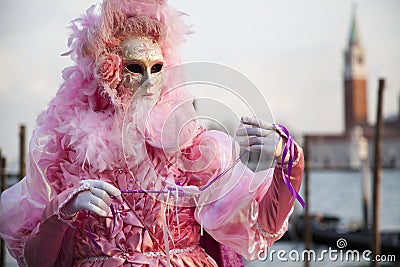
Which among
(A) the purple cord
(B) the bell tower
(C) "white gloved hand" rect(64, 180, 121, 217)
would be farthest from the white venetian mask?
(B) the bell tower

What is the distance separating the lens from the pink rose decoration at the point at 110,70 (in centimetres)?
198

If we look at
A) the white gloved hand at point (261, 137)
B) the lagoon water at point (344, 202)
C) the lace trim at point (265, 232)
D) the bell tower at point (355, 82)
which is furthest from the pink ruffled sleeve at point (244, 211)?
the bell tower at point (355, 82)

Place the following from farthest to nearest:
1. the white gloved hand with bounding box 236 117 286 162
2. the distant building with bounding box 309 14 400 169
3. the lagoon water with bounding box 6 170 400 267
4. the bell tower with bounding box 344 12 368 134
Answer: the bell tower with bounding box 344 12 368 134
the distant building with bounding box 309 14 400 169
the lagoon water with bounding box 6 170 400 267
the white gloved hand with bounding box 236 117 286 162

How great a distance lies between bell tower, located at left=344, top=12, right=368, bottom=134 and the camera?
53875mm

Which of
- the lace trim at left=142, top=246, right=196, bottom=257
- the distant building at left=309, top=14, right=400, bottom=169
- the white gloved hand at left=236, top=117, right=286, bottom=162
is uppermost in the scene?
the white gloved hand at left=236, top=117, right=286, bottom=162

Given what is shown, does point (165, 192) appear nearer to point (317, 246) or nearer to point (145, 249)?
point (145, 249)

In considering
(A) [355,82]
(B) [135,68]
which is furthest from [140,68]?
(A) [355,82]

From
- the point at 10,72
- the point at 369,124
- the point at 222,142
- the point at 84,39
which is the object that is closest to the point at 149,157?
the point at 222,142

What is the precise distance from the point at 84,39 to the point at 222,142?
0.53 meters

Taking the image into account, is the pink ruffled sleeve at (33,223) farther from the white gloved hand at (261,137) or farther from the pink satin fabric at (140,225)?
the white gloved hand at (261,137)

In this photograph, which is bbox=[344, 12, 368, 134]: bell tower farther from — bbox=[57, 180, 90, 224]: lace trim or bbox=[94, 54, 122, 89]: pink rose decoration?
bbox=[57, 180, 90, 224]: lace trim

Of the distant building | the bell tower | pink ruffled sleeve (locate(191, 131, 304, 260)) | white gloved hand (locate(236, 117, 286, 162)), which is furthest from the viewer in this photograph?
the bell tower

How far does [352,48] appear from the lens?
200ft

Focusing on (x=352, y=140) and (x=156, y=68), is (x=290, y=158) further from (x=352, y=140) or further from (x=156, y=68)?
(x=352, y=140)
